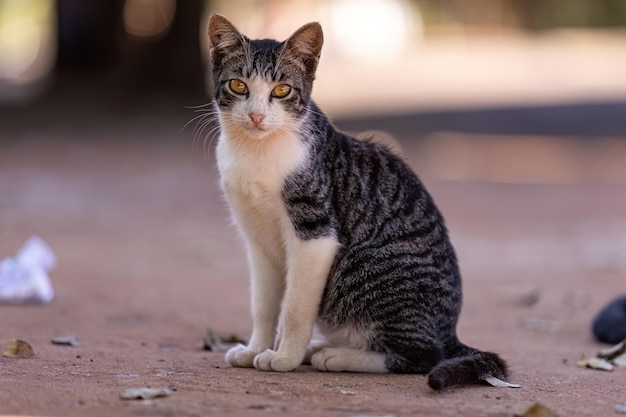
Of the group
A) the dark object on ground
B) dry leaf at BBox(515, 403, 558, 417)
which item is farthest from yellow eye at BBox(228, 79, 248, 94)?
the dark object on ground

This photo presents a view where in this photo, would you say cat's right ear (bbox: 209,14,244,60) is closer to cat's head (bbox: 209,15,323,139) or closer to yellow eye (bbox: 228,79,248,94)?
cat's head (bbox: 209,15,323,139)

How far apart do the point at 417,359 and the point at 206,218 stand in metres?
7.15

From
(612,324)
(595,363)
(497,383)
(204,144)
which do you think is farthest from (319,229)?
(204,144)

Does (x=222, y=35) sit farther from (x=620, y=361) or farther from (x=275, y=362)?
(x=620, y=361)

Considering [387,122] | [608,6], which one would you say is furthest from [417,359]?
[608,6]

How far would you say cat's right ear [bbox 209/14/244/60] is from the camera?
4.88m

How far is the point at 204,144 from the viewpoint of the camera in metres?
8.74

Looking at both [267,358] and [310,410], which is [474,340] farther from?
[310,410]

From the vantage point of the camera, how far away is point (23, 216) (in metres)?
11.1

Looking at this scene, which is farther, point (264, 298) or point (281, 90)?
point (264, 298)

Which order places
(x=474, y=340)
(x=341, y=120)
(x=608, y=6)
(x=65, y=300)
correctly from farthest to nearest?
(x=608, y=6) < (x=341, y=120) < (x=65, y=300) < (x=474, y=340)

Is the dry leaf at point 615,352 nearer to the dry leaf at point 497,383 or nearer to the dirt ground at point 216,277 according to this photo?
the dirt ground at point 216,277

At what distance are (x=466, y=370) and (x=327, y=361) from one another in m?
0.73

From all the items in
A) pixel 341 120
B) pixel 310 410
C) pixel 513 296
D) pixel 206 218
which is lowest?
pixel 310 410
